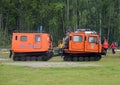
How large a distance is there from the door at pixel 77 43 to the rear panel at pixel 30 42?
7.41 ft

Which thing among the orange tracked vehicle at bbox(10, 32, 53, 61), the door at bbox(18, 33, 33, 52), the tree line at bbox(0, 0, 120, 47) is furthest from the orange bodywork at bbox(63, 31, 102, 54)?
the tree line at bbox(0, 0, 120, 47)

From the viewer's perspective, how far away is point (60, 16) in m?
88.2

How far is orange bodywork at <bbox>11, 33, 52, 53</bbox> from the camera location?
39469mm

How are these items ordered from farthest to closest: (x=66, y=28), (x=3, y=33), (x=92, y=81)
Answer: (x=66, y=28)
(x=3, y=33)
(x=92, y=81)

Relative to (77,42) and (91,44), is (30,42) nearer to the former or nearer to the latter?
(77,42)

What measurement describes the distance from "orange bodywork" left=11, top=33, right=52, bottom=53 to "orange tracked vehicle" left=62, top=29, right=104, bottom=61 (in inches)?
73.1

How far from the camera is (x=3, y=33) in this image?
78.2 m

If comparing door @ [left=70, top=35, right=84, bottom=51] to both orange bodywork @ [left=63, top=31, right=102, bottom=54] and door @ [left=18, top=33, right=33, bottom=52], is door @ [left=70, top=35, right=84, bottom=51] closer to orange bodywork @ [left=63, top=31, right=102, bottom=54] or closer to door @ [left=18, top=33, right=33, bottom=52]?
orange bodywork @ [left=63, top=31, right=102, bottom=54]

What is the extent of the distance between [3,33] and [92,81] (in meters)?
61.5

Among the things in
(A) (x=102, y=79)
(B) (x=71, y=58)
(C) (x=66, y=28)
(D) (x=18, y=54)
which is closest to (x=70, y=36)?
(B) (x=71, y=58)

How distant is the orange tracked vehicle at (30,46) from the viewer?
129ft

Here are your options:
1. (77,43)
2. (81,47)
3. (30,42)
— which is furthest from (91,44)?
(30,42)

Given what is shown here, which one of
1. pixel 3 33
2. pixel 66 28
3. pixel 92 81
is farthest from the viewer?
pixel 66 28

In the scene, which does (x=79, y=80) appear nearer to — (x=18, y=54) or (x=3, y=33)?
(x=18, y=54)
